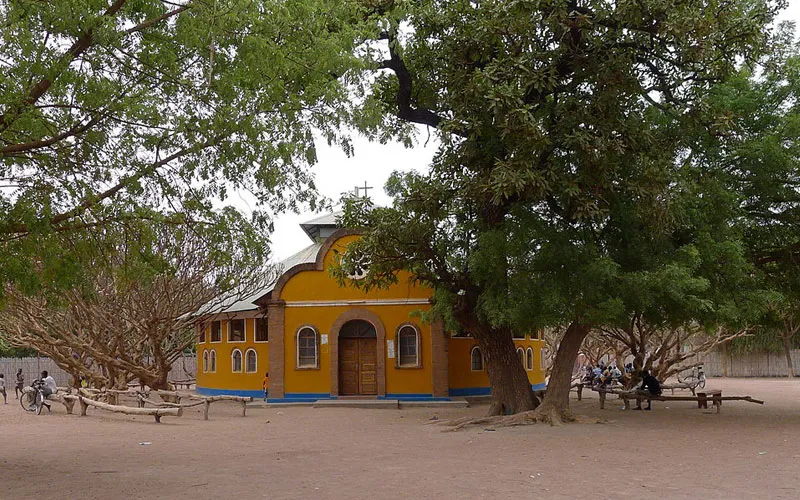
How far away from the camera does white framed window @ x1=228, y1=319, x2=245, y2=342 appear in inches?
1208

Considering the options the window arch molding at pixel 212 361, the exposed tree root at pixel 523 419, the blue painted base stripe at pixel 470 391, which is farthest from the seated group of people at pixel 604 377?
the window arch molding at pixel 212 361

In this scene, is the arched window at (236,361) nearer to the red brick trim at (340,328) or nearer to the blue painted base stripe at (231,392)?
the blue painted base stripe at (231,392)

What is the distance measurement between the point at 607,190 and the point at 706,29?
3.72 metres

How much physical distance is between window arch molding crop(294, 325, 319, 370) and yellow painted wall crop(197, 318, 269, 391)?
1834mm

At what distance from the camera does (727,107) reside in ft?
57.5

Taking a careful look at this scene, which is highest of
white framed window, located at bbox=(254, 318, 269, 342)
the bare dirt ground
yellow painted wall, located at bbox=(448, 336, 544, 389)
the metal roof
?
the metal roof

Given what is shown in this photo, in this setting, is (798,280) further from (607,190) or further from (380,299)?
(380,299)

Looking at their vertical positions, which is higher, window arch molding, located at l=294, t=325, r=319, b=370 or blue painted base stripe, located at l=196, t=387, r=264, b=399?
window arch molding, located at l=294, t=325, r=319, b=370

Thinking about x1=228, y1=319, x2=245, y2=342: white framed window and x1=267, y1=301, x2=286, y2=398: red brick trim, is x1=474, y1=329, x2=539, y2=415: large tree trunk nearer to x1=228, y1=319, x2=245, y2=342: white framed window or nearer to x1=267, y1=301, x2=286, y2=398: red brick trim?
x1=267, y1=301, x2=286, y2=398: red brick trim

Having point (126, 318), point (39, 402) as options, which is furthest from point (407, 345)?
point (39, 402)

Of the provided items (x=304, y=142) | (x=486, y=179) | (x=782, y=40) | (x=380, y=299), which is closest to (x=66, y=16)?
(x=304, y=142)

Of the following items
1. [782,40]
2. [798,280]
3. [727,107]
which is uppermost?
[782,40]

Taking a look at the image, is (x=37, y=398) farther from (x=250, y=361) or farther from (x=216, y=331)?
(x=216, y=331)

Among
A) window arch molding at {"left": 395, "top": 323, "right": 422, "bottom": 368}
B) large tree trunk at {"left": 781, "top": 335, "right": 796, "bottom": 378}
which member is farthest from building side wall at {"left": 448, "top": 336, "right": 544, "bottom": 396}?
large tree trunk at {"left": 781, "top": 335, "right": 796, "bottom": 378}
